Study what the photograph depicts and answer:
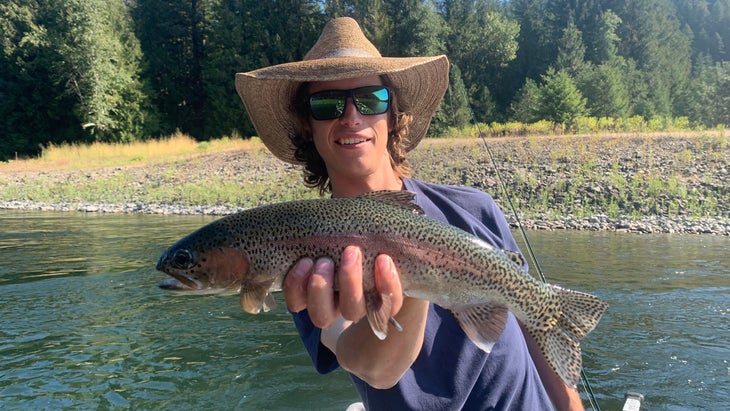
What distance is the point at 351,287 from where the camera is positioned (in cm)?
217

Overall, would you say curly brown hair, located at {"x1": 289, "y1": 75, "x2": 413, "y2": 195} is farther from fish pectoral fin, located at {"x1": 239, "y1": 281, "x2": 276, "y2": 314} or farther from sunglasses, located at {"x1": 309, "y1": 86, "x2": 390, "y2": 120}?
fish pectoral fin, located at {"x1": 239, "y1": 281, "x2": 276, "y2": 314}

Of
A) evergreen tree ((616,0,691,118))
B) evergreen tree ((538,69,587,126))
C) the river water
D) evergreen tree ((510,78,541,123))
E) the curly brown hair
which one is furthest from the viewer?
evergreen tree ((616,0,691,118))

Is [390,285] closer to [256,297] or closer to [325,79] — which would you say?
[256,297]

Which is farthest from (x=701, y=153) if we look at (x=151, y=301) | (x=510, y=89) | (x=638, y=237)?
(x=510, y=89)

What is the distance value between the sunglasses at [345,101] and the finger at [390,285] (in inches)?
38.2

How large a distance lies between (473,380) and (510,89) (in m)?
51.7

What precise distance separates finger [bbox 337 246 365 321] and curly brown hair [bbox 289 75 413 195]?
0.99 meters

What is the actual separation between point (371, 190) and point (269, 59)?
4713 centimetres

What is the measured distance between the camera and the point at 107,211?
816 inches

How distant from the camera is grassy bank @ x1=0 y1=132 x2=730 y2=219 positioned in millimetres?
16062

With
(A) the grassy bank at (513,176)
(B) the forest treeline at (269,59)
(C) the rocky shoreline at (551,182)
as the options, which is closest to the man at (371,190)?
(C) the rocky shoreline at (551,182)

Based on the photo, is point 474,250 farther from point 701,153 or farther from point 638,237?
point 701,153

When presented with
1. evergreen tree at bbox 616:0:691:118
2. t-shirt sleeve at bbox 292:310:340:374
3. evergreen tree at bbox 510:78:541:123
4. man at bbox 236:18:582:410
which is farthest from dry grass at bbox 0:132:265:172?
evergreen tree at bbox 616:0:691:118

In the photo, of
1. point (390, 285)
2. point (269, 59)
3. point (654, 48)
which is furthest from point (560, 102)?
point (390, 285)
